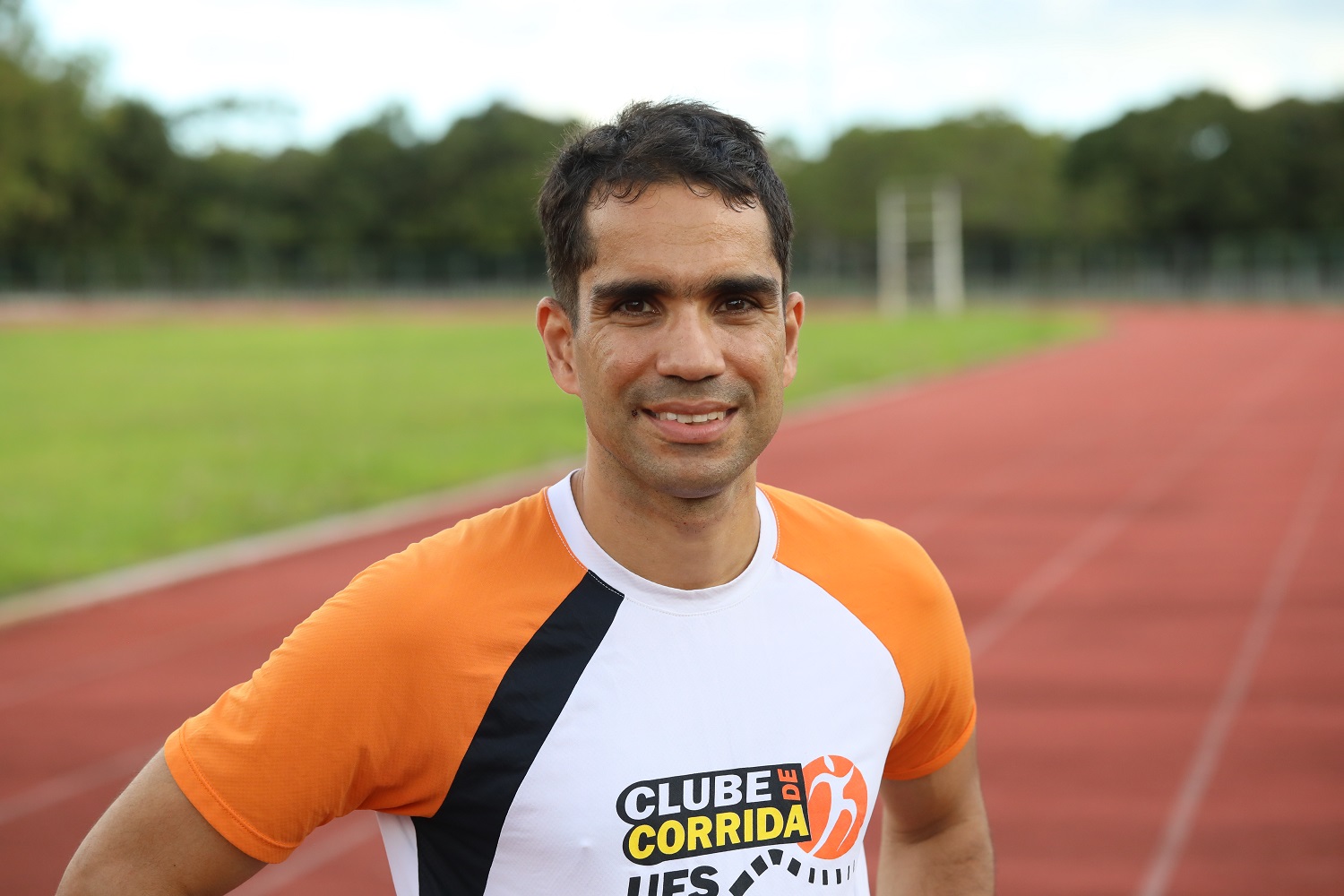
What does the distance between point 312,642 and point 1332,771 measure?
6.03 meters

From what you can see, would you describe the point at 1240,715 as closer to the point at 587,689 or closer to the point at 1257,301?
the point at 587,689

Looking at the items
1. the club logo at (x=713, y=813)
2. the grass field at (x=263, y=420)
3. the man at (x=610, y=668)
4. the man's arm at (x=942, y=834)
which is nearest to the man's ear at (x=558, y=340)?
the man at (x=610, y=668)

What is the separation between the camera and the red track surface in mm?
5754

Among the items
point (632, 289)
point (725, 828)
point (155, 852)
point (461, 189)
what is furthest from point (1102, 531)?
point (461, 189)

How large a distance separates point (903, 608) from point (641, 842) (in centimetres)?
54

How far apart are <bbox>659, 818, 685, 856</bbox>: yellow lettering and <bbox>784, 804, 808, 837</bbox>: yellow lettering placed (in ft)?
0.48

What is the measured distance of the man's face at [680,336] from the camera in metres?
1.75

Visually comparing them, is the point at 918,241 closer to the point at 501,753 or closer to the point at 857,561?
the point at 857,561

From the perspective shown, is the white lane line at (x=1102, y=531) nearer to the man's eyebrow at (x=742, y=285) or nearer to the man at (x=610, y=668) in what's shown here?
the man at (x=610, y=668)

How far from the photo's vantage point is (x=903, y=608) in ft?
6.63

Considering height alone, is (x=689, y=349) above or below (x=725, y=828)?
above

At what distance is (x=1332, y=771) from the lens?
21.2 ft

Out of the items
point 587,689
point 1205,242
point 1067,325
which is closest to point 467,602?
point 587,689

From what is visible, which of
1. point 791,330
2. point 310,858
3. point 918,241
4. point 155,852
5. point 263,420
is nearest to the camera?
point 155,852
